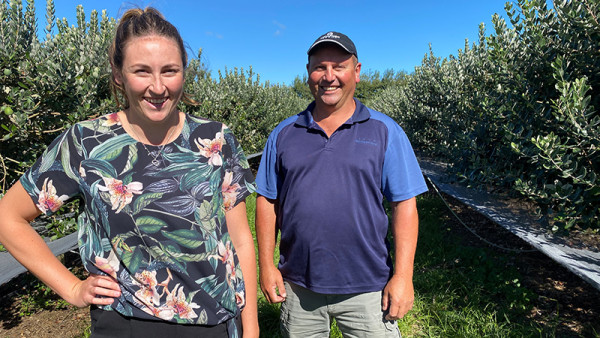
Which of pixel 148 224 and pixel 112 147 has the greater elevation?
pixel 112 147

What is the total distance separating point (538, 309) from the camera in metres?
3.90

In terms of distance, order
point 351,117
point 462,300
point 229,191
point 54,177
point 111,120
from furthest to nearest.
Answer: point 462,300, point 351,117, point 229,191, point 111,120, point 54,177

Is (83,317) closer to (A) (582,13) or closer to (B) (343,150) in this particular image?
(B) (343,150)

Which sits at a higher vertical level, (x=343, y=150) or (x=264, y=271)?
(x=343, y=150)

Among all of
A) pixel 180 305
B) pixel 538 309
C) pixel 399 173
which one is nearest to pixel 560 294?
pixel 538 309

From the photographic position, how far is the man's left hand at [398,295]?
2.02 meters

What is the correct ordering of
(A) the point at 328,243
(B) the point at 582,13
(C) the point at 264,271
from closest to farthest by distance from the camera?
(A) the point at 328,243
(C) the point at 264,271
(B) the point at 582,13

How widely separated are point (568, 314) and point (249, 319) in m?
3.78

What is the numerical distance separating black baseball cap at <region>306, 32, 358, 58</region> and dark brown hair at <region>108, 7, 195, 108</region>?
0.87 m

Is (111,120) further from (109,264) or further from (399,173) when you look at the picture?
(399,173)

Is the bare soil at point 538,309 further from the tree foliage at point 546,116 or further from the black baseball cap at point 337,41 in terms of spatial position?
the black baseball cap at point 337,41

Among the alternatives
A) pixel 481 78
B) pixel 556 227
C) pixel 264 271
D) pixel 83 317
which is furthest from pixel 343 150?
pixel 481 78

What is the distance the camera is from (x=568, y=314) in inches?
149

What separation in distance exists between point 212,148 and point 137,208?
1.19 ft
